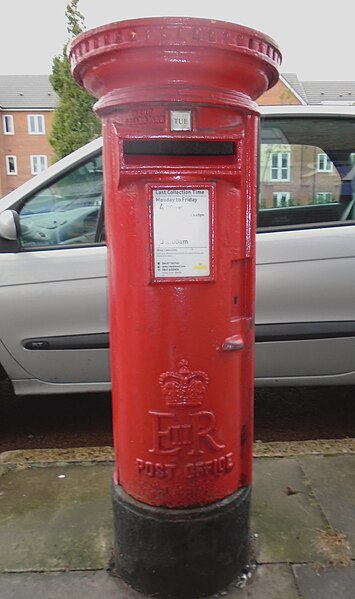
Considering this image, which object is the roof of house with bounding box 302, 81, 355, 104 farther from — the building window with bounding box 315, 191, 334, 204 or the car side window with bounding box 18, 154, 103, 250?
the car side window with bounding box 18, 154, 103, 250

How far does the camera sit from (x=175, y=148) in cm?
161

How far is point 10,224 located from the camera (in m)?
Answer: 2.99

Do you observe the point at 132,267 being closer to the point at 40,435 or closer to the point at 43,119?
the point at 40,435

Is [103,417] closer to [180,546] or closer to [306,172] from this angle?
[180,546]

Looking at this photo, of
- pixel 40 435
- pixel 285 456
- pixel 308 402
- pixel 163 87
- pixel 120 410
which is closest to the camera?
pixel 163 87

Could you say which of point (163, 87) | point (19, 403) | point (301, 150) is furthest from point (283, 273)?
point (19, 403)

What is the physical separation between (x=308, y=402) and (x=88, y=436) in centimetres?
176

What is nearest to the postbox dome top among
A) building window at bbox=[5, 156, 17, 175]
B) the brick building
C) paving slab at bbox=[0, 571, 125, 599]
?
paving slab at bbox=[0, 571, 125, 599]

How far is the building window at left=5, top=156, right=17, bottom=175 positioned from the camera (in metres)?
37.3

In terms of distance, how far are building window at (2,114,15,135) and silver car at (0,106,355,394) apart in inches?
1460

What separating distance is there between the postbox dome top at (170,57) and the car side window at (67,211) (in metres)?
1.57

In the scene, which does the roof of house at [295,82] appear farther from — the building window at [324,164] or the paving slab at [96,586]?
the paving slab at [96,586]

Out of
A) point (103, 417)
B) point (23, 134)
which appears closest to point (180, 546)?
point (103, 417)

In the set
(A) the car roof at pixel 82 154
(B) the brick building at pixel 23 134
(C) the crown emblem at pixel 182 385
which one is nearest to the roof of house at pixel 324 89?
(B) the brick building at pixel 23 134
